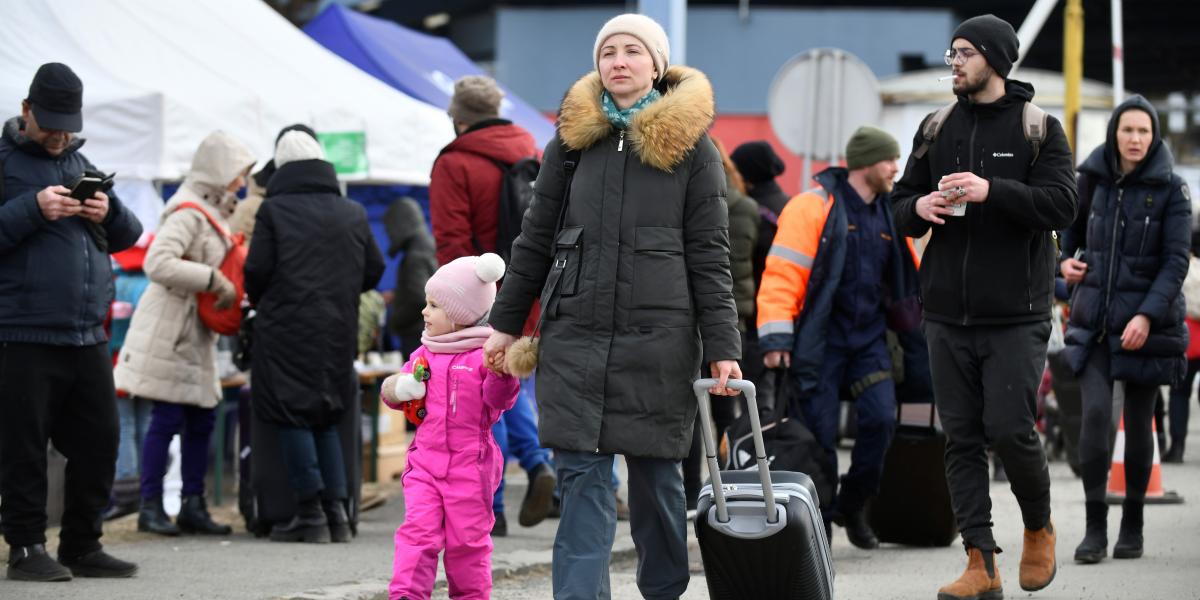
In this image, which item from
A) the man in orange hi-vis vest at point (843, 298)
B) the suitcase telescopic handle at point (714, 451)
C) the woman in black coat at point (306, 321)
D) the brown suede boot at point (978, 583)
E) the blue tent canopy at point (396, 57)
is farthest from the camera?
the blue tent canopy at point (396, 57)

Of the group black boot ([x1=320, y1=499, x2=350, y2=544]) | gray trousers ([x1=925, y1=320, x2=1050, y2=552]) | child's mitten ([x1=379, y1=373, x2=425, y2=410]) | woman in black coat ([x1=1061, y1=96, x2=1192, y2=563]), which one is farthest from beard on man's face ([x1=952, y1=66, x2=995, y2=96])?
black boot ([x1=320, y1=499, x2=350, y2=544])

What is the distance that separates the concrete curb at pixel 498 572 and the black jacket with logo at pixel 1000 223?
210cm

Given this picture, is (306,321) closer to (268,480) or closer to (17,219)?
(268,480)

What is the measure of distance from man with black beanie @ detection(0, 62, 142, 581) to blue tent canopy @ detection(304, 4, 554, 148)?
8413 mm

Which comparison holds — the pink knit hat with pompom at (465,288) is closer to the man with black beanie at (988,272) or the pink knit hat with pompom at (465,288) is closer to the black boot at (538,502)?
the man with black beanie at (988,272)

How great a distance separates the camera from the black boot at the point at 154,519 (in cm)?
858

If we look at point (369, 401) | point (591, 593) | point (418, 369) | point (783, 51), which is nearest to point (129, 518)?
point (369, 401)

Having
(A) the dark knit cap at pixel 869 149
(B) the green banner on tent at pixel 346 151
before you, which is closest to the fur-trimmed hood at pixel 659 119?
(A) the dark knit cap at pixel 869 149

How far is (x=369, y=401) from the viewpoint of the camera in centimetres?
1143

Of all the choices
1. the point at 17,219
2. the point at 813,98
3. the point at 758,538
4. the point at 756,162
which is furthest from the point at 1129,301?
the point at 813,98

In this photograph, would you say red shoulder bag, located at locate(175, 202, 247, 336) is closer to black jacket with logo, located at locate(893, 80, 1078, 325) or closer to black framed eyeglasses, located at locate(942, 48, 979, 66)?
black jacket with logo, located at locate(893, 80, 1078, 325)

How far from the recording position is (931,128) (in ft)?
21.4

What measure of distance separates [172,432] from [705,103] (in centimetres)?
417

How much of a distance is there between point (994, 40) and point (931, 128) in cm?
42
